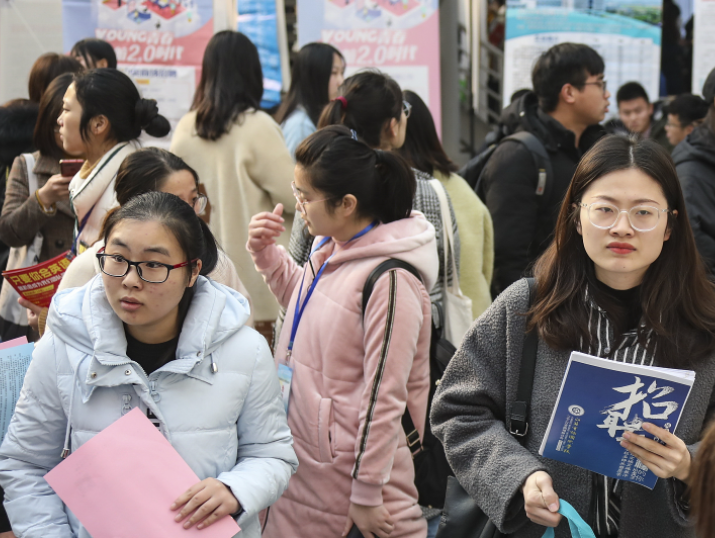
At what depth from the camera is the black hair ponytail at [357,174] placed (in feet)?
8.47

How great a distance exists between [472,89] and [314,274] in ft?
13.3

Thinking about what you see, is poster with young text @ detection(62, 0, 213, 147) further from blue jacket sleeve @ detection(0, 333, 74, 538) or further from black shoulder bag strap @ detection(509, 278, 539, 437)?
black shoulder bag strap @ detection(509, 278, 539, 437)

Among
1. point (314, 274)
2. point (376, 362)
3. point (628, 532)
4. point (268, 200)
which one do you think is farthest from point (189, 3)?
point (628, 532)

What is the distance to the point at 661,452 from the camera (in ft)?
5.66

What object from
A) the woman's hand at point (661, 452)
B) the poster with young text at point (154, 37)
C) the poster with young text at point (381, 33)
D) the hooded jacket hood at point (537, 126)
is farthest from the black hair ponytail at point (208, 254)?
the poster with young text at point (381, 33)

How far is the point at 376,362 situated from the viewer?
2.43 metres

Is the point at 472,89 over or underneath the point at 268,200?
over

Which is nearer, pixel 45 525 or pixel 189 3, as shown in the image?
pixel 45 525

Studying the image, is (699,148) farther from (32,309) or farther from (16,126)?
(16,126)

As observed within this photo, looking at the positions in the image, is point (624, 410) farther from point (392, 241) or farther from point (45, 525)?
point (45, 525)

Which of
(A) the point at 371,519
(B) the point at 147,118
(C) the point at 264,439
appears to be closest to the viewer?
(C) the point at 264,439

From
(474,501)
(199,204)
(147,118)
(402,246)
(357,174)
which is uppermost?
(147,118)

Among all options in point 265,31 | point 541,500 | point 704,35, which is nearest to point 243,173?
point 265,31

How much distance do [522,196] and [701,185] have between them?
0.84 m
